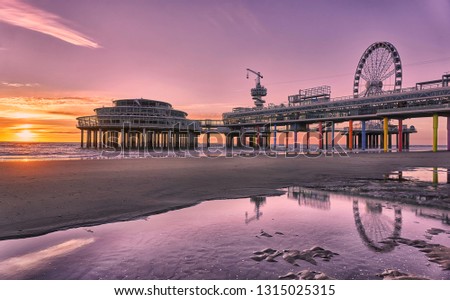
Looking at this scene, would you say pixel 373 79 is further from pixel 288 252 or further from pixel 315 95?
pixel 288 252

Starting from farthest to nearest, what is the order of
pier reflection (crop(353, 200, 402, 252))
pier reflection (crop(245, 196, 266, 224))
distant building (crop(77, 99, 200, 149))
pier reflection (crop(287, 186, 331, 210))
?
1. distant building (crop(77, 99, 200, 149))
2. pier reflection (crop(287, 186, 331, 210))
3. pier reflection (crop(245, 196, 266, 224))
4. pier reflection (crop(353, 200, 402, 252))

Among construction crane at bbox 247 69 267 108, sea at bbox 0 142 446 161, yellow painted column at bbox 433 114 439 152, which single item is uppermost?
construction crane at bbox 247 69 267 108

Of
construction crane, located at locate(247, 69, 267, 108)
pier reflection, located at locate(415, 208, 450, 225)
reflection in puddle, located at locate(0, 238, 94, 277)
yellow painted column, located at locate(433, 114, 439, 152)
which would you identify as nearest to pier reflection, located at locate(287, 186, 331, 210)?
pier reflection, located at locate(415, 208, 450, 225)

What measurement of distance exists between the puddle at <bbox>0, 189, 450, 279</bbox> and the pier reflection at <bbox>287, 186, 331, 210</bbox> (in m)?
0.81

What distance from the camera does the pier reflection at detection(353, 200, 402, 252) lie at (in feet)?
15.5

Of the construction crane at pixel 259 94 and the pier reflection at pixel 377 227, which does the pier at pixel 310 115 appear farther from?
the pier reflection at pixel 377 227

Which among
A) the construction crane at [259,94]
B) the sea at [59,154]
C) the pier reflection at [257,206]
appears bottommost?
the pier reflection at [257,206]

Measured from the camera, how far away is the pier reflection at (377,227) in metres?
4.71

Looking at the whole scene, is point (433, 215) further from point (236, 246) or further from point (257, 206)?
point (236, 246)

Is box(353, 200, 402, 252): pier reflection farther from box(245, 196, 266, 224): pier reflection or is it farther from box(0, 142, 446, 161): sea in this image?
box(0, 142, 446, 161): sea

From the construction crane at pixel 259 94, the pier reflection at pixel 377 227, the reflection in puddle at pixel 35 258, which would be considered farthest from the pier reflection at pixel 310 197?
the construction crane at pixel 259 94

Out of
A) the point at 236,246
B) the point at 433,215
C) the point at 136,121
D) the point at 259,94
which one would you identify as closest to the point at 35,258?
the point at 236,246

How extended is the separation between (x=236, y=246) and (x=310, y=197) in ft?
18.3

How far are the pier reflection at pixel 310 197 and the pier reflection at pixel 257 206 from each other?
1142mm
